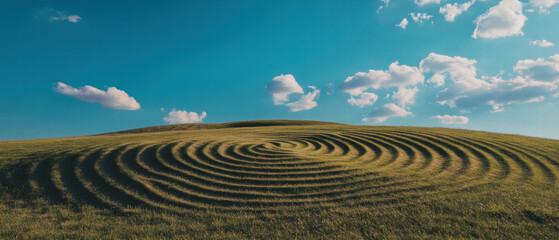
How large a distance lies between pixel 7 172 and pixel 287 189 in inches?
585

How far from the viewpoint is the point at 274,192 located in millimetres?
11023

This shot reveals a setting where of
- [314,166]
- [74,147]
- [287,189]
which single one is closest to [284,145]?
[314,166]

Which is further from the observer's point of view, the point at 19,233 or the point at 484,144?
the point at 484,144

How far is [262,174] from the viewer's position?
42.7 ft

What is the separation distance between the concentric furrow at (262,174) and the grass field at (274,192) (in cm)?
6

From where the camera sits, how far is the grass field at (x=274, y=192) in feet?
26.2

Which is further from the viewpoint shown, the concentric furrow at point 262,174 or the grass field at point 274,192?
the concentric furrow at point 262,174

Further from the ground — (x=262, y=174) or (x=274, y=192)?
(x=262, y=174)

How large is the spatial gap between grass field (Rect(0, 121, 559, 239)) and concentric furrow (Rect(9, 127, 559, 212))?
0.06 metres

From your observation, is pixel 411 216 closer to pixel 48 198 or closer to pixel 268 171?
pixel 268 171

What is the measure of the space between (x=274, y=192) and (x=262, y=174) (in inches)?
83.0

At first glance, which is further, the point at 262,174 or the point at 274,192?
the point at 262,174

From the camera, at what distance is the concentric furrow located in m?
10.5

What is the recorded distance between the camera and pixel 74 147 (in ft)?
60.3
